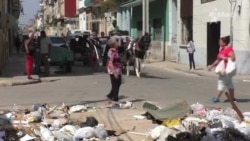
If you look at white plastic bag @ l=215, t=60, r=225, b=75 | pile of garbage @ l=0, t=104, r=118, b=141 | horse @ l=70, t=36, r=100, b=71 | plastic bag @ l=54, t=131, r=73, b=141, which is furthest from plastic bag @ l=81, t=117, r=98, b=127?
horse @ l=70, t=36, r=100, b=71

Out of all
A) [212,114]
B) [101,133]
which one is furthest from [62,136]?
[212,114]

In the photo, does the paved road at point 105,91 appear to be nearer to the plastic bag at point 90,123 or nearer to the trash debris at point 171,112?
the trash debris at point 171,112

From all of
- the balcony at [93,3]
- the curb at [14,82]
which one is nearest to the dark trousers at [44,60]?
the curb at [14,82]

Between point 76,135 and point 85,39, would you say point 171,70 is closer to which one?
point 85,39

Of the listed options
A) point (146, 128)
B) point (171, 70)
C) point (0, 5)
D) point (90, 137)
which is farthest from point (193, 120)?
point (0, 5)

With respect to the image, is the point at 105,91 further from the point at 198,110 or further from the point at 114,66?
the point at 198,110

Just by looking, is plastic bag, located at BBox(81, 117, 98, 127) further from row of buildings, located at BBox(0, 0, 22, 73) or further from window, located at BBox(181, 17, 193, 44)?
window, located at BBox(181, 17, 193, 44)

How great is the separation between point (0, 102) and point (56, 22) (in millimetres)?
108105

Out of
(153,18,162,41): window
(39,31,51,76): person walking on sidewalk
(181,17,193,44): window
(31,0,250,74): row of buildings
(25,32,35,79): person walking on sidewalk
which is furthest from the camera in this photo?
(153,18,162,41): window

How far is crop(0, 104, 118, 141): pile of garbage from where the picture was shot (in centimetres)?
917

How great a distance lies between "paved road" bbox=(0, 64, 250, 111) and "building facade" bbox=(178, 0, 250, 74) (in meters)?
4.06

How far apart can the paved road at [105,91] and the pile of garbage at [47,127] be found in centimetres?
273

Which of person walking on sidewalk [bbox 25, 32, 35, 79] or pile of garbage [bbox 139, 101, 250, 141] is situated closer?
pile of garbage [bbox 139, 101, 250, 141]

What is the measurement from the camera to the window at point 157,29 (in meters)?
40.6
